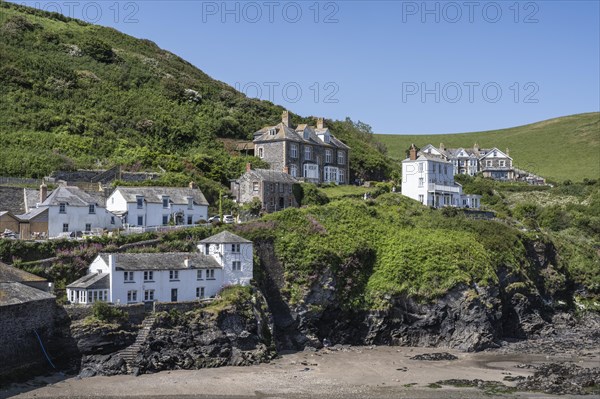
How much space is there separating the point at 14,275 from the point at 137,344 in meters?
8.27

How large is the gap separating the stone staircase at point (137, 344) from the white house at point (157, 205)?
42.8ft

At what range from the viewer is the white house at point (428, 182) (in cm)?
7731

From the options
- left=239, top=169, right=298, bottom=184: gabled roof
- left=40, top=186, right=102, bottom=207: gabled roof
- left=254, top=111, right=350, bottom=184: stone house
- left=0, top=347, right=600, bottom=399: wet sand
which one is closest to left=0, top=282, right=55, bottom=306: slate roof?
left=0, top=347, right=600, bottom=399: wet sand

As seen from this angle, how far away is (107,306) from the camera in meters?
44.2

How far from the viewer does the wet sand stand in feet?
129

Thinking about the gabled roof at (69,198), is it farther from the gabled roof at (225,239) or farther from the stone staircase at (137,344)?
the stone staircase at (137,344)

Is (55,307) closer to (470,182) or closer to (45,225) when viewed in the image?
(45,225)

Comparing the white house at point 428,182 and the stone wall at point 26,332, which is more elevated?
the white house at point 428,182

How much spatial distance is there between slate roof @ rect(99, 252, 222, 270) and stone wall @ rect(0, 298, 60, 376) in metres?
5.25

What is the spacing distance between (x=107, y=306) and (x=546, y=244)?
42.8 m

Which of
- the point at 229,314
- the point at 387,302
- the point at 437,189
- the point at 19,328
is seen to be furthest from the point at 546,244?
the point at 19,328

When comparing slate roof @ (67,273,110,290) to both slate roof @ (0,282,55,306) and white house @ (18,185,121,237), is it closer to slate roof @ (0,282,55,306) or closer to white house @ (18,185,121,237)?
slate roof @ (0,282,55,306)

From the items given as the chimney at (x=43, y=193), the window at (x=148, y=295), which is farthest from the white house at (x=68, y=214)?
the window at (x=148, y=295)

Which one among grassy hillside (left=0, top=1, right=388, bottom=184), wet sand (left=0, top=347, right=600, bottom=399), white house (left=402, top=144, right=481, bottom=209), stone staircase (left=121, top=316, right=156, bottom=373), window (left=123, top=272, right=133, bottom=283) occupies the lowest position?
wet sand (left=0, top=347, right=600, bottom=399)
